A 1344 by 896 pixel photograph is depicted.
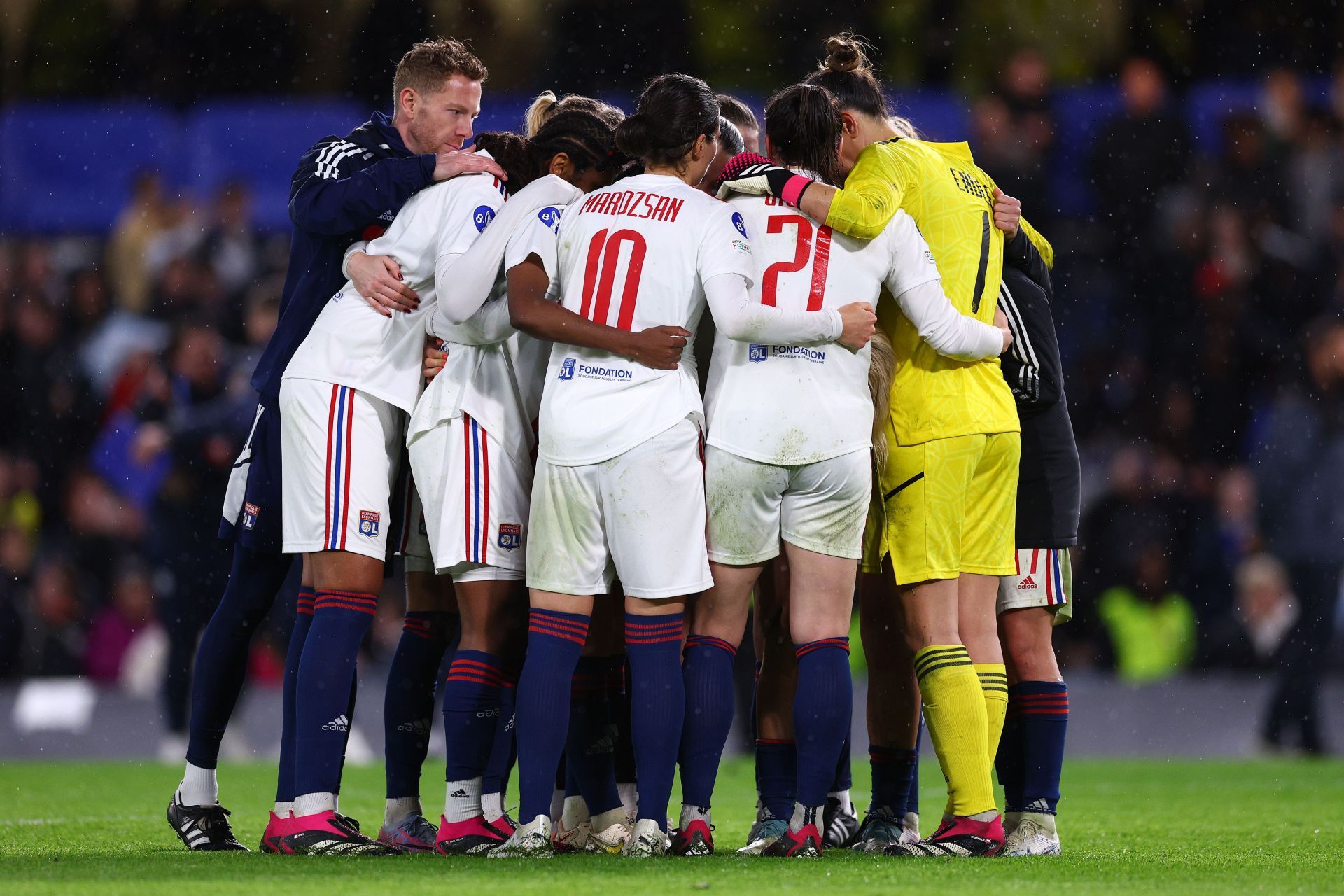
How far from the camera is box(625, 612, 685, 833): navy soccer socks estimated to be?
399cm

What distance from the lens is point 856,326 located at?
4.19 meters

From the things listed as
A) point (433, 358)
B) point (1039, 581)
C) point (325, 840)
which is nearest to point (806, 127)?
point (433, 358)

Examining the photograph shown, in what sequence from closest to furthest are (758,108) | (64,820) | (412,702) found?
1. (412,702)
2. (64,820)
3. (758,108)

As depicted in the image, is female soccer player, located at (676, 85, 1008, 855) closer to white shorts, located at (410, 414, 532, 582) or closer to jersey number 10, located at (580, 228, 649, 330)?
jersey number 10, located at (580, 228, 649, 330)

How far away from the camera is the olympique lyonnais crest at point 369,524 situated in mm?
4238

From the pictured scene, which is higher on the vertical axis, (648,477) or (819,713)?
(648,477)

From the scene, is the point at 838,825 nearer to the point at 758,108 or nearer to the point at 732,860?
the point at 732,860

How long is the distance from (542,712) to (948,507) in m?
1.27

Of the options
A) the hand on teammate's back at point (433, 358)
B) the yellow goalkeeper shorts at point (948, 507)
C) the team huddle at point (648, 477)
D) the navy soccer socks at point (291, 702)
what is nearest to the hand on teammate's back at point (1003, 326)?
the team huddle at point (648, 477)

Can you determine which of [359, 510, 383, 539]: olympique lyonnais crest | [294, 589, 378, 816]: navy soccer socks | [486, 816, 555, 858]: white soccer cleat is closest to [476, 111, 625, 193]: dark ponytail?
[359, 510, 383, 539]: olympique lyonnais crest

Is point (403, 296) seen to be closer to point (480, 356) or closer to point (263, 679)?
point (480, 356)

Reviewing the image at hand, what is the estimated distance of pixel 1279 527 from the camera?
9.38 m

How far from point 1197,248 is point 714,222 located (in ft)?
29.0

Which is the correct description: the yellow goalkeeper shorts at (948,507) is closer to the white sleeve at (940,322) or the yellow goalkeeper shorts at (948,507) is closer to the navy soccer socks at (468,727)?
the white sleeve at (940,322)
